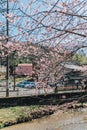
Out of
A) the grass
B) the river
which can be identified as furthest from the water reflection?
the grass

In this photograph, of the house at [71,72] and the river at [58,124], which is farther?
the river at [58,124]

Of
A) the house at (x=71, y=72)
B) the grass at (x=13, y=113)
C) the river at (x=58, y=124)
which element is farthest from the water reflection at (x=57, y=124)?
the house at (x=71, y=72)

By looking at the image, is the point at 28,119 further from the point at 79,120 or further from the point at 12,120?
the point at 79,120

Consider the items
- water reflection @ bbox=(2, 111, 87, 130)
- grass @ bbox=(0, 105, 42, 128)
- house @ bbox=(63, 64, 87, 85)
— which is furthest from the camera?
grass @ bbox=(0, 105, 42, 128)

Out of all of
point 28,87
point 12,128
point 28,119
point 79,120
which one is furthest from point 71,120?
point 28,87

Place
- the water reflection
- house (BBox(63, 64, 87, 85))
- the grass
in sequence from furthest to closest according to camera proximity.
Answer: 1. the grass
2. the water reflection
3. house (BBox(63, 64, 87, 85))

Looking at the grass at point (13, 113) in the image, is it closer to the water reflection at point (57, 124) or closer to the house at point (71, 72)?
the water reflection at point (57, 124)

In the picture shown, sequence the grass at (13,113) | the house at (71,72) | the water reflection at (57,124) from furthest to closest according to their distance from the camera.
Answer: the grass at (13,113) → the water reflection at (57,124) → the house at (71,72)

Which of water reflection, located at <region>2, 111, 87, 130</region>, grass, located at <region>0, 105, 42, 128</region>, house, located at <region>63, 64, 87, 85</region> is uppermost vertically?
house, located at <region>63, 64, 87, 85</region>

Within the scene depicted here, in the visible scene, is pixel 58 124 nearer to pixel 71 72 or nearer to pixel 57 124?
pixel 57 124

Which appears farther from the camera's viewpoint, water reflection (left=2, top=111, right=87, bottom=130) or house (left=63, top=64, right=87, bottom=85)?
water reflection (left=2, top=111, right=87, bottom=130)

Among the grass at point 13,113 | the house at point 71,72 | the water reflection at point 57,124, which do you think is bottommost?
the water reflection at point 57,124

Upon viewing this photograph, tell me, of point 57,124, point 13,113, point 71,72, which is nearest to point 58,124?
point 57,124

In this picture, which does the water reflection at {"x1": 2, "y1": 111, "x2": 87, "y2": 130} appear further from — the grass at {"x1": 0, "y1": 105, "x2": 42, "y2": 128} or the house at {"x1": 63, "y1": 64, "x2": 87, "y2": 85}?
the house at {"x1": 63, "y1": 64, "x2": 87, "y2": 85}
